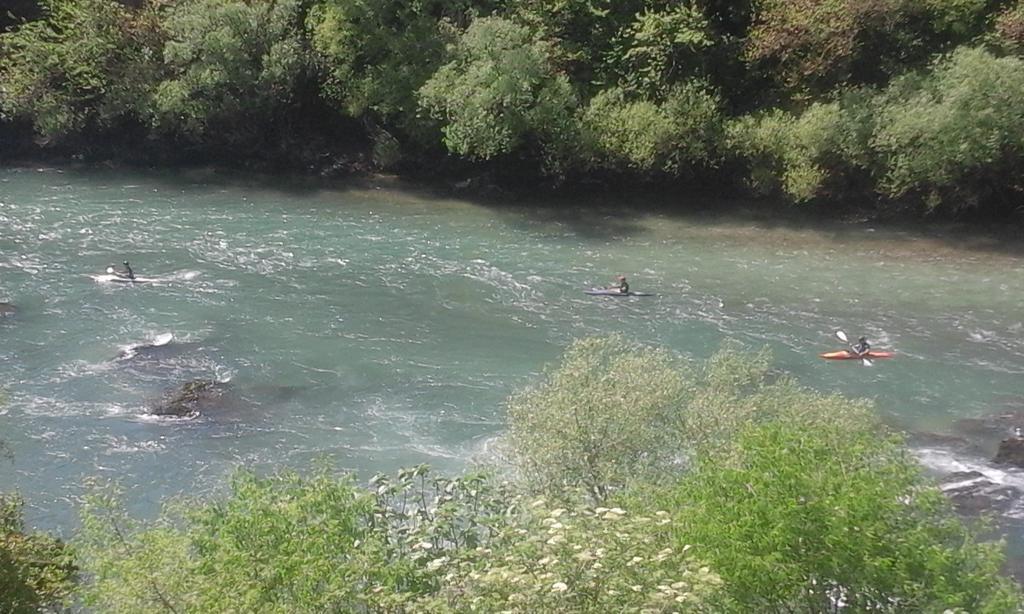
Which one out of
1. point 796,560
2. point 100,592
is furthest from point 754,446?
point 100,592

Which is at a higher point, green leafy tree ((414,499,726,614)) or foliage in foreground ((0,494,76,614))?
green leafy tree ((414,499,726,614))

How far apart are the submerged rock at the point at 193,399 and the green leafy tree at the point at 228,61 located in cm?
2549

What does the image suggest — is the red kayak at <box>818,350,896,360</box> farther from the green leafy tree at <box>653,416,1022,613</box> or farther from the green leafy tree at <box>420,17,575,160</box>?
Result: the green leafy tree at <box>420,17,575,160</box>

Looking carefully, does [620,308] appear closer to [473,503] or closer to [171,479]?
[171,479]

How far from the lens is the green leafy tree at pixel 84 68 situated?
55344mm

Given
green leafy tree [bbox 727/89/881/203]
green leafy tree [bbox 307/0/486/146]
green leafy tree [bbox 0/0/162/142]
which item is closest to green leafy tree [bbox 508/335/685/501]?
green leafy tree [bbox 727/89/881/203]

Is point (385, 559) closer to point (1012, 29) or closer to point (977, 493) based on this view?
point (977, 493)

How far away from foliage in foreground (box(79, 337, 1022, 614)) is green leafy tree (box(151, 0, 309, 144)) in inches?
1546

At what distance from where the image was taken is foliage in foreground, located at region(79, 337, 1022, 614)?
12.7 m

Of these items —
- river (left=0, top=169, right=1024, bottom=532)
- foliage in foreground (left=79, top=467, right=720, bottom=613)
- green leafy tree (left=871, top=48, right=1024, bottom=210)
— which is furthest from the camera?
green leafy tree (left=871, top=48, right=1024, bottom=210)

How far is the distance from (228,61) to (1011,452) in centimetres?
4007

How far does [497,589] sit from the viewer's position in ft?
40.9

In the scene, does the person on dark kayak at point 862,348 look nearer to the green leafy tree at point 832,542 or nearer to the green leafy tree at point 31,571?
the green leafy tree at point 832,542

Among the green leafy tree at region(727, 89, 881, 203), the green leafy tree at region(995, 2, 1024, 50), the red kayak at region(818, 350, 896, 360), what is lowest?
the red kayak at region(818, 350, 896, 360)
